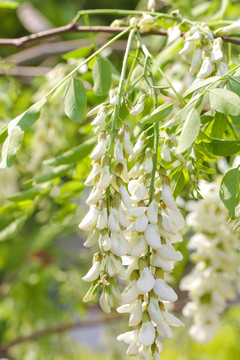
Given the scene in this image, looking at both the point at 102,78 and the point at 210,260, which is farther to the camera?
the point at 210,260

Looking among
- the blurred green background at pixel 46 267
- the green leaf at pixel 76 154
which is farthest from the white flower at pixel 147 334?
the blurred green background at pixel 46 267

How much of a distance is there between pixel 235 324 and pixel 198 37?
103cm

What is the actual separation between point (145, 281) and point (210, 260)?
2.02 feet

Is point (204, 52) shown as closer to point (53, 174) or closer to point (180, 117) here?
point (180, 117)

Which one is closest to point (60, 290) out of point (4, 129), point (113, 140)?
point (4, 129)

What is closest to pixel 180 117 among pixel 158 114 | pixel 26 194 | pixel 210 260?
pixel 158 114

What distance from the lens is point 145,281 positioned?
18.8 inches

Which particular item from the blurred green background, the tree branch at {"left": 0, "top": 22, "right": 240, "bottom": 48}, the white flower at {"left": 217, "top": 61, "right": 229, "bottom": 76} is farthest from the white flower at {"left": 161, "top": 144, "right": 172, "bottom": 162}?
the blurred green background

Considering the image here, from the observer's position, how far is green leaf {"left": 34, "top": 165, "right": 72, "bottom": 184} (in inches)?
31.4

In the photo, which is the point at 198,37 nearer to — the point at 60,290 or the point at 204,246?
the point at 204,246

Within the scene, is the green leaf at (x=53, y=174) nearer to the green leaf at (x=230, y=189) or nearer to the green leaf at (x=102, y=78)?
the green leaf at (x=102, y=78)

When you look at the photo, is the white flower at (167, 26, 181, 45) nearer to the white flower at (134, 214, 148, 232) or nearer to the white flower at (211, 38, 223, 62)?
the white flower at (211, 38, 223, 62)

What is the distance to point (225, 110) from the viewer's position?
1.60ft

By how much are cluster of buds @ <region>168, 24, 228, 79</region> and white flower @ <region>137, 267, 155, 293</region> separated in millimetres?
223
